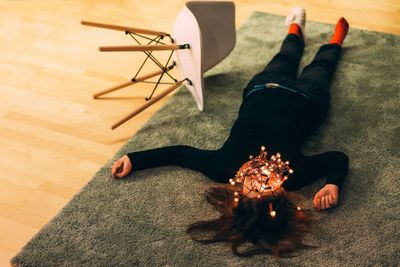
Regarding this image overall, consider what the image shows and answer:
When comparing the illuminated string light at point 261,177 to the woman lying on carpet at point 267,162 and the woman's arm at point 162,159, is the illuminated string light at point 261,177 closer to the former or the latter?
the woman lying on carpet at point 267,162

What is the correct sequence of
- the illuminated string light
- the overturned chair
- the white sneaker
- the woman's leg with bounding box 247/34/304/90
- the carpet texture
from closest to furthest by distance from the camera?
the illuminated string light
the carpet texture
the overturned chair
the woman's leg with bounding box 247/34/304/90
the white sneaker

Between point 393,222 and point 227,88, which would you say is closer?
point 393,222

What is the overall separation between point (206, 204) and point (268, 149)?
12.6 inches

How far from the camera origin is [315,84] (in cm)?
209

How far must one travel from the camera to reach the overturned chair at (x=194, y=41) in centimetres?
203

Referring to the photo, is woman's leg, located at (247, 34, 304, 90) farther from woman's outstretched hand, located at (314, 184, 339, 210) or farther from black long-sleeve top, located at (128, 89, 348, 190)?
woman's outstretched hand, located at (314, 184, 339, 210)

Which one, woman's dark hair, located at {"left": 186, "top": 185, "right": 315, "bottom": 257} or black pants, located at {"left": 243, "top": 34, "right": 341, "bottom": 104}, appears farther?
black pants, located at {"left": 243, "top": 34, "right": 341, "bottom": 104}

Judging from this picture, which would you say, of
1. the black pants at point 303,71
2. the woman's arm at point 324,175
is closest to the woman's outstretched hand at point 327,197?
the woman's arm at point 324,175

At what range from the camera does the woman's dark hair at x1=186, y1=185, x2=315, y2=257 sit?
1520mm

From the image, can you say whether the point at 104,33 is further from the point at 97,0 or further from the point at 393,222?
the point at 393,222

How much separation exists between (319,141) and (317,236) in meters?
0.52

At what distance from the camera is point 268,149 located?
5.68ft

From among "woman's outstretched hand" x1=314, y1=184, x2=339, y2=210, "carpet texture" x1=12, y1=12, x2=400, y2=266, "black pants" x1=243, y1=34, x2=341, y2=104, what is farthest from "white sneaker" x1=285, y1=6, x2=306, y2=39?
"woman's outstretched hand" x1=314, y1=184, x2=339, y2=210

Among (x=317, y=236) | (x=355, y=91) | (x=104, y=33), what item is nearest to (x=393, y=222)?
(x=317, y=236)
